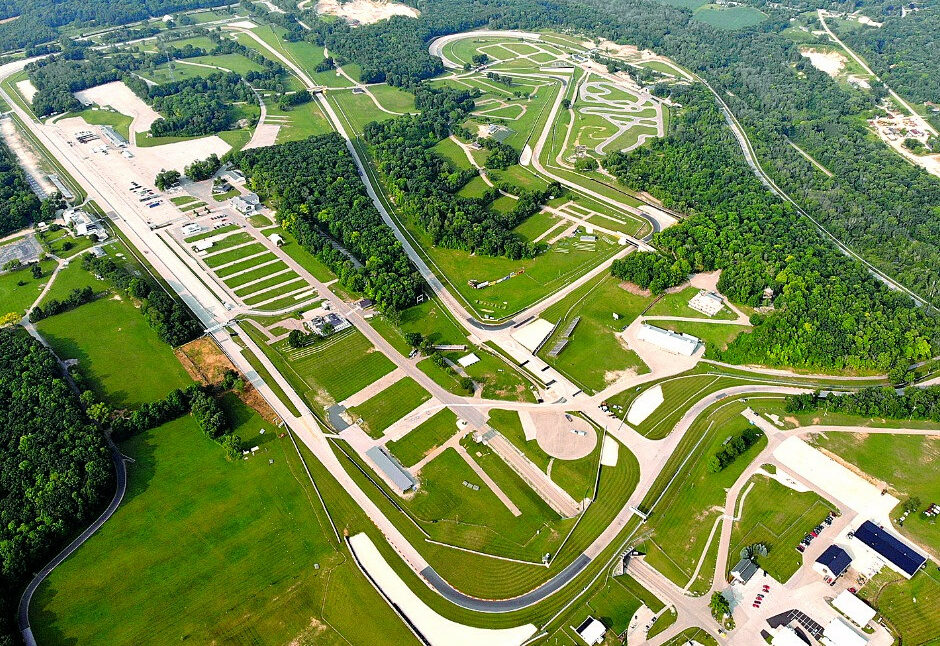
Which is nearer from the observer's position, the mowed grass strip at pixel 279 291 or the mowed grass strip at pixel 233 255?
the mowed grass strip at pixel 279 291

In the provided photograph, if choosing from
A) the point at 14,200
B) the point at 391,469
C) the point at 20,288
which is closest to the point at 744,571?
the point at 391,469

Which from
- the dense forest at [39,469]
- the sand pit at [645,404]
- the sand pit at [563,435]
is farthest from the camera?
the sand pit at [645,404]

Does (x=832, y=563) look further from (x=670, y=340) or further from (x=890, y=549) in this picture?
(x=670, y=340)

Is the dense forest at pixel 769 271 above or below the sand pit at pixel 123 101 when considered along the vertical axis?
Result: above

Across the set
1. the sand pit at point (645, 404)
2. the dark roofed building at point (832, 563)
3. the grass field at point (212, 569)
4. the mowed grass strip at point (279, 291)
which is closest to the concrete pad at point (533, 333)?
the sand pit at point (645, 404)

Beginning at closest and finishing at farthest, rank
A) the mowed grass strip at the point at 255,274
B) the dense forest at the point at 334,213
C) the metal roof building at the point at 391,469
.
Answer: the metal roof building at the point at 391,469
the dense forest at the point at 334,213
the mowed grass strip at the point at 255,274

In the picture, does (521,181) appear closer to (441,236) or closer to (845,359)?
(441,236)

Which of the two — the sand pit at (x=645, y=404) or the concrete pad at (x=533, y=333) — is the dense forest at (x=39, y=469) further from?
the sand pit at (x=645, y=404)

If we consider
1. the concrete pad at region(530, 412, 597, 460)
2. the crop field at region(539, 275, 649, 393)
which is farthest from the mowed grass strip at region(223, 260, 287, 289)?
the concrete pad at region(530, 412, 597, 460)
